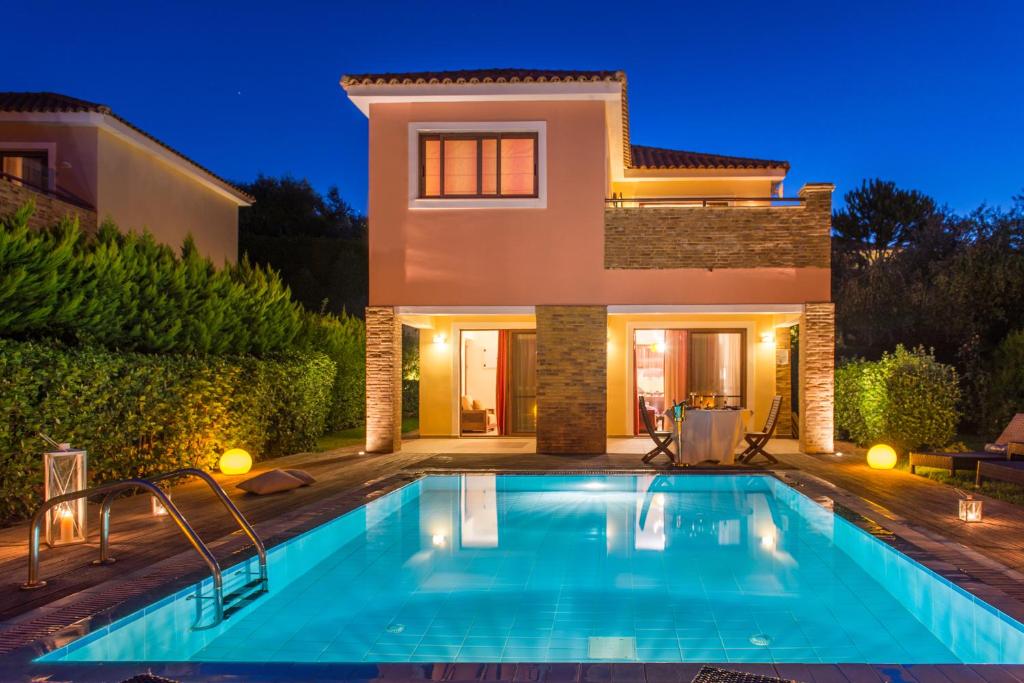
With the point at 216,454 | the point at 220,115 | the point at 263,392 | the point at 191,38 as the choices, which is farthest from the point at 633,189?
the point at 220,115

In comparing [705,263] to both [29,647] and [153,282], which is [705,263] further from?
[29,647]

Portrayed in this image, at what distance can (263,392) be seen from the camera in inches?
485

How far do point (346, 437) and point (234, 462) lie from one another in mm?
6955

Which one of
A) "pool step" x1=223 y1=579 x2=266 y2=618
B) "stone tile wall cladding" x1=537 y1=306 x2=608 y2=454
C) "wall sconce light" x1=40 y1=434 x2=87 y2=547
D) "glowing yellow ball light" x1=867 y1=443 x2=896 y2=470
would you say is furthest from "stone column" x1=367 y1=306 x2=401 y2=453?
"pool step" x1=223 y1=579 x2=266 y2=618

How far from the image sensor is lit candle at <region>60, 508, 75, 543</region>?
6465 mm

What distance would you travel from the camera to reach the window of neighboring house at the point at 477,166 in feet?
43.4

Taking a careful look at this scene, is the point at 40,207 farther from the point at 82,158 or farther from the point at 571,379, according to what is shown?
the point at 571,379

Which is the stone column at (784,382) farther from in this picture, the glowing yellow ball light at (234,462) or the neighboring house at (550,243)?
the glowing yellow ball light at (234,462)

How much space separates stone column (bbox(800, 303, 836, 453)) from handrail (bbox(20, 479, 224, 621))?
33.8 ft

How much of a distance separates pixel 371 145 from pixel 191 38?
55.2m

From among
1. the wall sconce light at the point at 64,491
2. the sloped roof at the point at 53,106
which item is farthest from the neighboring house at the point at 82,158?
the wall sconce light at the point at 64,491

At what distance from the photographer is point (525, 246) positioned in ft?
43.3

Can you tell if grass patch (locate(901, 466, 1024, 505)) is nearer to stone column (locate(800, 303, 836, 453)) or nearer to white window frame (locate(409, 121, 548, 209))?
stone column (locate(800, 303, 836, 453))

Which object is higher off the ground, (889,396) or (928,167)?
(928,167)
